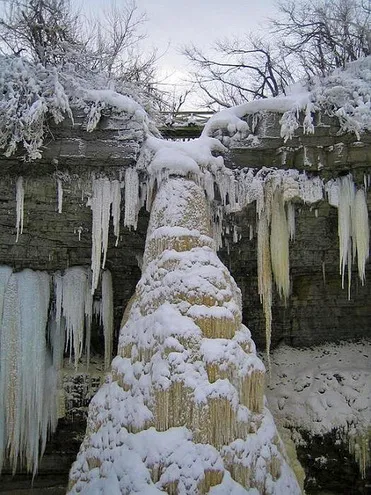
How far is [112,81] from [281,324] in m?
5.09

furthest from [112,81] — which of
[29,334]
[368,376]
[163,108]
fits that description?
[368,376]

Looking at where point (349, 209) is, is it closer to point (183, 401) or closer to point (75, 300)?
point (183, 401)

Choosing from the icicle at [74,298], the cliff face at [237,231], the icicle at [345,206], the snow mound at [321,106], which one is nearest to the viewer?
the snow mound at [321,106]

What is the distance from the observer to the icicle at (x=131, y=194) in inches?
243

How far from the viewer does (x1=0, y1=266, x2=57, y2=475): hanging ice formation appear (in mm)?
7395

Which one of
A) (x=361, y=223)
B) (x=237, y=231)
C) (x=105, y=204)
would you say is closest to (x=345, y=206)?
(x=361, y=223)

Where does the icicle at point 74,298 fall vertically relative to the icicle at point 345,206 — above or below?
below

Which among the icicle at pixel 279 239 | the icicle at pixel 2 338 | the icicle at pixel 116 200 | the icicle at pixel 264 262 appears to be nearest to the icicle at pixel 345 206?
the icicle at pixel 279 239

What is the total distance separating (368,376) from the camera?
858cm

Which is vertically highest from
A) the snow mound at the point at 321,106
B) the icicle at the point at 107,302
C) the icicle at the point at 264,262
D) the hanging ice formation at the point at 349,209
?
the snow mound at the point at 321,106

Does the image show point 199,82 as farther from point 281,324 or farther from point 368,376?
point 368,376

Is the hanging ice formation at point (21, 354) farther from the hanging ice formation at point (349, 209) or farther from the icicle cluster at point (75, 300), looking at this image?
the hanging ice formation at point (349, 209)

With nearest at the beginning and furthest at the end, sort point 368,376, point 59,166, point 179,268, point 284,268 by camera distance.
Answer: point 179,268
point 59,166
point 284,268
point 368,376

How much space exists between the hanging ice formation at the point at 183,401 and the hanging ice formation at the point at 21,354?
8.97ft
